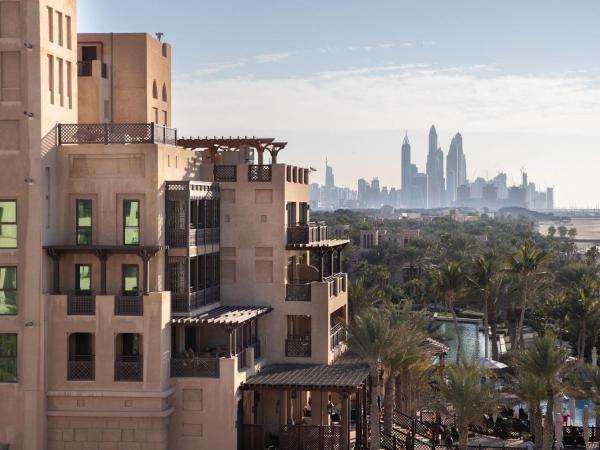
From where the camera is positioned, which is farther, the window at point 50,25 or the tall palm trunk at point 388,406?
the tall palm trunk at point 388,406

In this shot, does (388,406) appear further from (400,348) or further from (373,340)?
(373,340)

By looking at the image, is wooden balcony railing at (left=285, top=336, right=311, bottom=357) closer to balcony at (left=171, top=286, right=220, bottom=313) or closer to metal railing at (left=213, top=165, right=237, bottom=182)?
balcony at (left=171, top=286, right=220, bottom=313)

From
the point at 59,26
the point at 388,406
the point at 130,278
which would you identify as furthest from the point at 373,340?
the point at 59,26

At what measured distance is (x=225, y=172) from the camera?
1571 inches

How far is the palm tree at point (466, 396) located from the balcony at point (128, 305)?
10.7 meters

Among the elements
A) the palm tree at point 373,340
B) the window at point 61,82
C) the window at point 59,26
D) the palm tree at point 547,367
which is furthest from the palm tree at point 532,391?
the window at point 59,26

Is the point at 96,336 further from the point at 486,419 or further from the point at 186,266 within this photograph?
the point at 486,419

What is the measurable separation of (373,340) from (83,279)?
33.3ft

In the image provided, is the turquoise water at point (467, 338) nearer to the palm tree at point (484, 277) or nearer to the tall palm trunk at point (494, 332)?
the tall palm trunk at point (494, 332)

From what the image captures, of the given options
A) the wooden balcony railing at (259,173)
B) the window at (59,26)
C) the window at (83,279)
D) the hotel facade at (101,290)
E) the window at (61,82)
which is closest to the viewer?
the hotel facade at (101,290)

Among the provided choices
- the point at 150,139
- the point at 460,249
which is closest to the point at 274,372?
the point at 150,139

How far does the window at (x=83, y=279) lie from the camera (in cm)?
3481

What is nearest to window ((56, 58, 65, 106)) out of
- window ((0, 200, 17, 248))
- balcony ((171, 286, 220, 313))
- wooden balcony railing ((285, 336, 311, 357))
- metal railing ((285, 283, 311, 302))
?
window ((0, 200, 17, 248))

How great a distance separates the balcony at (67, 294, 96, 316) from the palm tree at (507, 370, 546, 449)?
15.8 meters
